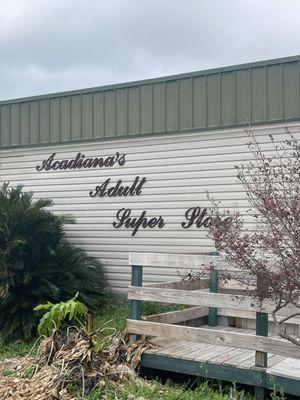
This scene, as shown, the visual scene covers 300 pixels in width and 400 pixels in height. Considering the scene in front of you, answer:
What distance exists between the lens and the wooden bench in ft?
19.3

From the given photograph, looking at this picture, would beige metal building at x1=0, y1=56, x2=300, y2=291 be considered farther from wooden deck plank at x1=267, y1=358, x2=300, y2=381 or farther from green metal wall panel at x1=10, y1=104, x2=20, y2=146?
wooden deck plank at x1=267, y1=358, x2=300, y2=381

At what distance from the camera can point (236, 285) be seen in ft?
26.3

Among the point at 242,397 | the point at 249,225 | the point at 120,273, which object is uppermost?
the point at 249,225

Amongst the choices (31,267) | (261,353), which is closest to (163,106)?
(31,267)

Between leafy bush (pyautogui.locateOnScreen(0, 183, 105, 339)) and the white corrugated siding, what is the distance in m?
0.98

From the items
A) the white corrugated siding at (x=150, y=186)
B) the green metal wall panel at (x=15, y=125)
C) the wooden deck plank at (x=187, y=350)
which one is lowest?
the wooden deck plank at (x=187, y=350)

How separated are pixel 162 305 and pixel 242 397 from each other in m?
4.00

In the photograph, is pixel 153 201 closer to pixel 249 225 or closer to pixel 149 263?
pixel 249 225

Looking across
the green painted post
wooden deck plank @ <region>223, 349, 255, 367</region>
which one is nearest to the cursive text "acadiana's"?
the green painted post

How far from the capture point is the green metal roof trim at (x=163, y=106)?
9.12m

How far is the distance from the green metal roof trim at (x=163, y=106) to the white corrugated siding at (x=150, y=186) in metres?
0.21

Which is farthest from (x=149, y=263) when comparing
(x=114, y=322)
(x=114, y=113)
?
(x=114, y=113)

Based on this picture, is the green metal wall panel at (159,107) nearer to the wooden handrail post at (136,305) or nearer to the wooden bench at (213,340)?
the wooden bench at (213,340)

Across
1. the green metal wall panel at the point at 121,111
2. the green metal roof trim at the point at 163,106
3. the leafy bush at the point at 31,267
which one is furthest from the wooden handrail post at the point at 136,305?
the green metal wall panel at the point at 121,111
